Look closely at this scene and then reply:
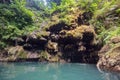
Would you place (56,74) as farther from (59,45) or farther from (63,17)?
(63,17)

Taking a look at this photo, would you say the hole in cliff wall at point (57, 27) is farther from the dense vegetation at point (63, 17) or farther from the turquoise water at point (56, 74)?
the turquoise water at point (56, 74)

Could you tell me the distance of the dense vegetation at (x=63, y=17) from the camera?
21766mm

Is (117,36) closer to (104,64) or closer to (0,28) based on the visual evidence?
(104,64)

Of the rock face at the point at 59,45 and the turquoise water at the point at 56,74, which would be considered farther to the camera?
the rock face at the point at 59,45

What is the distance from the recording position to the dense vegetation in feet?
71.4

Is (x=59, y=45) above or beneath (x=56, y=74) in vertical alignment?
above

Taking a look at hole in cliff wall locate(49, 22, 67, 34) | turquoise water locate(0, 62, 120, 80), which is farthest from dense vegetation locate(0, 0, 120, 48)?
turquoise water locate(0, 62, 120, 80)

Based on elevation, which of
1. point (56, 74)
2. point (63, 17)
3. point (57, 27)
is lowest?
point (56, 74)

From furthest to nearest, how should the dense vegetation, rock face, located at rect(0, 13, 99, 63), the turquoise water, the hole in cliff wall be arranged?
the hole in cliff wall < rock face, located at rect(0, 13, 99, 63) < the dense vegetation < the turquoise water

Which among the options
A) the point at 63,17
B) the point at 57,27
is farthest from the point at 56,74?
the point at 63,17

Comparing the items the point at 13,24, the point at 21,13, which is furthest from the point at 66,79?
the point at 21,13

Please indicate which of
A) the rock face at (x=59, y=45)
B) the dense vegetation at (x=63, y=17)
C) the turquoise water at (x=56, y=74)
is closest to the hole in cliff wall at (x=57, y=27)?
the rock face at (x=59, y=45)

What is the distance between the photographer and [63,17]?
2648 centimetres

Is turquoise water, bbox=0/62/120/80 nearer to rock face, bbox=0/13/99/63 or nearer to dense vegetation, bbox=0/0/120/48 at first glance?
dense vegetation, bbox=0/0/120/48
